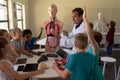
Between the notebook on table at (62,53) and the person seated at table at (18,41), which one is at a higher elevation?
the person seated at table at (18,41)

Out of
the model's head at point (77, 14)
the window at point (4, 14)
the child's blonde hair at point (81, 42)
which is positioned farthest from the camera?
the window at point (4, 14)

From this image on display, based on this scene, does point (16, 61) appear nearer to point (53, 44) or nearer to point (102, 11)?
point (53, 44)

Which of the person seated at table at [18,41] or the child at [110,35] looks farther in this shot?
the child at [110,35]

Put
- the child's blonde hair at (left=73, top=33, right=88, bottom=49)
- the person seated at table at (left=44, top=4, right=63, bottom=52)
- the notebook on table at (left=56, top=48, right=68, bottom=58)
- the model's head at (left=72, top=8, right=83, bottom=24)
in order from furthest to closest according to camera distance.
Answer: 1. the person seated at table at (left=44, top=4, right=63, bottom=52)
2. the notebook on table at (left=56, top=48, right=68, bottom=58)
3. the model's head at (left=72, top=8, right=83, bottom=24)
4. the child's blonde hair at (left=73, top=33, right=88, bottom=49)

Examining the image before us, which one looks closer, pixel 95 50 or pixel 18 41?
pixel 95 50

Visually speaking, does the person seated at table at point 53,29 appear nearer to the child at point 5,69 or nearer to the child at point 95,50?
the child at point 95,50

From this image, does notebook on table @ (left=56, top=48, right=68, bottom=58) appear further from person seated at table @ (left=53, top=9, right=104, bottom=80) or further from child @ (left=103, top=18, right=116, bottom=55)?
child @ (left=103, top=18, right=116, bottom=55)

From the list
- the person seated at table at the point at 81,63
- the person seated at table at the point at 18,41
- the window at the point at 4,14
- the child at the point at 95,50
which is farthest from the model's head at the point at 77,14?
the window at the point at 4,14

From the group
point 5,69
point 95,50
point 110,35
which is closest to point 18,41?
point 5,69

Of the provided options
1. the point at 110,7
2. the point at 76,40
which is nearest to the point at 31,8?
the point at 110,7

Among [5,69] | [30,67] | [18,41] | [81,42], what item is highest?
[81,42]

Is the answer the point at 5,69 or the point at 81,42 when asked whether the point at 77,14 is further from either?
the point at 5,69

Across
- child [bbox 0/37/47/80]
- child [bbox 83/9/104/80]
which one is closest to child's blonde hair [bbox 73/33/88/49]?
child [bbox 83/9/104/80]

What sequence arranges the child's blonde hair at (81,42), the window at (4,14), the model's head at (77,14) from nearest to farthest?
the child's blonde hair at (81,42) < the model's head at (77,14) < the window at (4,14)
